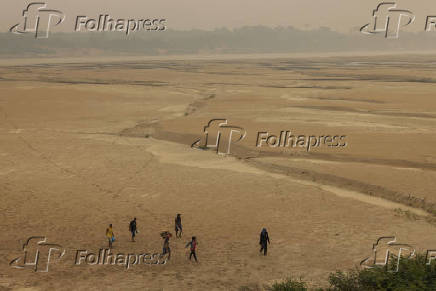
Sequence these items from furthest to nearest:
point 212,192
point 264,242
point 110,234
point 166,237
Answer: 1. point 212,192
2. point 110,234
3. point 264,242
4. point 166,237

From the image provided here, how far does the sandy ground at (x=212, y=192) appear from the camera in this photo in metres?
16.1

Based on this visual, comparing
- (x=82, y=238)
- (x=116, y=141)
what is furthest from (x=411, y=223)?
(x=116, y=141)

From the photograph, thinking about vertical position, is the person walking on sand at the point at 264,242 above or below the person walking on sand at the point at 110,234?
above

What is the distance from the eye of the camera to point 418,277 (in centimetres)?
1209

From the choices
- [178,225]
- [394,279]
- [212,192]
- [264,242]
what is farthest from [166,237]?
[212,192]

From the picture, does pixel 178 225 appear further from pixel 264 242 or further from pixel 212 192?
pixel 212 192

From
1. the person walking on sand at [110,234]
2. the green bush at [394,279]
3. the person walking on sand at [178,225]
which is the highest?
the green bush at [394,279]

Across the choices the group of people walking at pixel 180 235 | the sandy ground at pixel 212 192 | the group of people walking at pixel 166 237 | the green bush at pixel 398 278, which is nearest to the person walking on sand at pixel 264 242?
the group of people walking at pixel 180 235

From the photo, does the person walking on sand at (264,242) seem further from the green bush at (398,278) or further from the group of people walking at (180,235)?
the green bush at (398,278)

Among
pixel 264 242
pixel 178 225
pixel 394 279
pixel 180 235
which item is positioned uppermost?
pixel 394 279

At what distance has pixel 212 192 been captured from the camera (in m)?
24.5

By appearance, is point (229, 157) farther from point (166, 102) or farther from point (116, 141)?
point (166, 102)

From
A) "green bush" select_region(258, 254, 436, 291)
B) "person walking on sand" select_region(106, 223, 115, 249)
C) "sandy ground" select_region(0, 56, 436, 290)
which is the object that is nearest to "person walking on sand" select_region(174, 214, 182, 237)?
"sandy ground" select_region(0, 56, 436, 290)

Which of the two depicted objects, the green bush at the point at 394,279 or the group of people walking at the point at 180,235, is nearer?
the green bush at the point at 394,279
